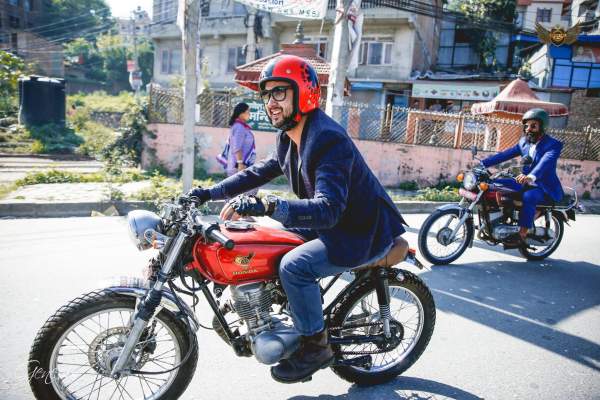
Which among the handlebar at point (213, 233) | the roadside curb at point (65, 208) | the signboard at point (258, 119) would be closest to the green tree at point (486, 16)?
the signboard at point (258, 119)

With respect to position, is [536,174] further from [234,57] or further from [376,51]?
[234,57]

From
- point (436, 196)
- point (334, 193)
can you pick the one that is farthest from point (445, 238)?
point (436, 196)

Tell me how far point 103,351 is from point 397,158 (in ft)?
32.8

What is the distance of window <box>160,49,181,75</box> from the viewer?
26.9 metres

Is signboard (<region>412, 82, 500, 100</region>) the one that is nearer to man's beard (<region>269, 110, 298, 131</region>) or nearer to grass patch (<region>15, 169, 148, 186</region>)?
grass patch (<region>15, 169, 148, 186</region>)

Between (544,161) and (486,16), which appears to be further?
(486,16)

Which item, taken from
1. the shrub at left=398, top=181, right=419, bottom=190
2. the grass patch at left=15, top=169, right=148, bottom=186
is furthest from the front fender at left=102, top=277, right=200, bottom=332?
the shrub at left=398, top=181, right=419, bottom=190

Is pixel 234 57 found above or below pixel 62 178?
above

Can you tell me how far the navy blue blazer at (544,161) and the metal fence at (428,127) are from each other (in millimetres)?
5515

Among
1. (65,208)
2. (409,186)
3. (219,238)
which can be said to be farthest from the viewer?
(409,186)

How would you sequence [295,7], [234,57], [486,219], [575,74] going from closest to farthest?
[486,219] → [295,7] → [575,74] → [234,57]

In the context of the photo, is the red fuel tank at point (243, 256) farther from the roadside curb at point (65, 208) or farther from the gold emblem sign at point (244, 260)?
the roadside curb at point (65, 208)

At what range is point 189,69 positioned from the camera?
739 centimetres

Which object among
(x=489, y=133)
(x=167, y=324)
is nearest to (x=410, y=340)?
(x=167, y=324)
